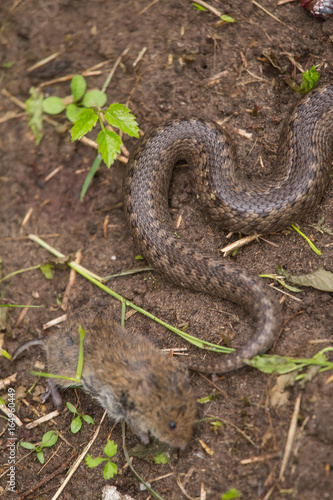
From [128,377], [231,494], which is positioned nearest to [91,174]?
[128,377]

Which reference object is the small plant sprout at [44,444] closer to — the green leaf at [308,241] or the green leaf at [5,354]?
the green leaf at [5,354]

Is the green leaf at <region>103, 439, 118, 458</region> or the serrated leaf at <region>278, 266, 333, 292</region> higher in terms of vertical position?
the serrated leaf at <region>278, 266, 333, 292</region>

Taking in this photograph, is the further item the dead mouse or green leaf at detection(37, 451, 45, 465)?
green leaf at detection(37, 451, 45, 465)

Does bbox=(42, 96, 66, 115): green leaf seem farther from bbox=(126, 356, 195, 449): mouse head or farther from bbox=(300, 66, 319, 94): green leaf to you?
bbox=(126, 356, 195, 449): mouse head

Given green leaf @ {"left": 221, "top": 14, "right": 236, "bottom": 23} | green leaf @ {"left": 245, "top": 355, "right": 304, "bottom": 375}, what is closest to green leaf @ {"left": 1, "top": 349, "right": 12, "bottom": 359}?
green leaf @ {"left": 245, "top": 355, "right": 304, "bottom": 375}

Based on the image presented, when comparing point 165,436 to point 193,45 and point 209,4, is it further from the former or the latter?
point 209,4

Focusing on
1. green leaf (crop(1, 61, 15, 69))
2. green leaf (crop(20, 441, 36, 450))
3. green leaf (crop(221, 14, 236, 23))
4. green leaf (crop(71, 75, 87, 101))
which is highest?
green leaf (crop(221, 14, 236, 23))

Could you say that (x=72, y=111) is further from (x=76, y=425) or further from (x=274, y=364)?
(x=274, y=364)
